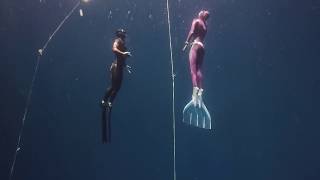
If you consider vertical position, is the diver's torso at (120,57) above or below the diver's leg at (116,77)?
above

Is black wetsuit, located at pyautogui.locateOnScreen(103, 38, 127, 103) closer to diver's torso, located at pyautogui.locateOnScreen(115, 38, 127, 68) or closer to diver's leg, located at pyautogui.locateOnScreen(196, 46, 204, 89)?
diver's torso, located at pyautogui.locateOnScreen(115, 38, 127, 68)

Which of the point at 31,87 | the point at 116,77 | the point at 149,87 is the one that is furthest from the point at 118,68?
the point at 31,87

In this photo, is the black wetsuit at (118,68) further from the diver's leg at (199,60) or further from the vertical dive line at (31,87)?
the vertical dive line at (31,87)

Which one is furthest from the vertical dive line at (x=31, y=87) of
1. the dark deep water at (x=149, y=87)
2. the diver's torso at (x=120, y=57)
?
the diver's torso at (x=120, y=57)

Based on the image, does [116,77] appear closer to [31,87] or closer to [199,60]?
[199,60]

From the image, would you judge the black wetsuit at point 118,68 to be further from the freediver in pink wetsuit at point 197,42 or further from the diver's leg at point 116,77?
the freediver in pink wetsuit at point 197,42

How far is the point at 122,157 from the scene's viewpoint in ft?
17.1

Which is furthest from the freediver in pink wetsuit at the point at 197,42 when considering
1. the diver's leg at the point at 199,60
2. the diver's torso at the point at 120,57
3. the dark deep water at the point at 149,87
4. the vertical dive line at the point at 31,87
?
the vertical dive line at the point at 31,87

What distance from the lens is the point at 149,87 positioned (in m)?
5.14

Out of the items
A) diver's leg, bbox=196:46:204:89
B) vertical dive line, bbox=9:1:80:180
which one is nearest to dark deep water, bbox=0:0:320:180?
vertical dive line, bbox=9:1:80:180

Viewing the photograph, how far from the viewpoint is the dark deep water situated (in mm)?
5055

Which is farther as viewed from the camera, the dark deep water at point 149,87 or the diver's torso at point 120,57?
the dark deep water at point 149,87

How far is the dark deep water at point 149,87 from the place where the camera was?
5055 millimetres

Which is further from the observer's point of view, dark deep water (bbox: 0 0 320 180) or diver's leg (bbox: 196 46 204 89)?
dark deep water (bbox: 0 0 320 180)
